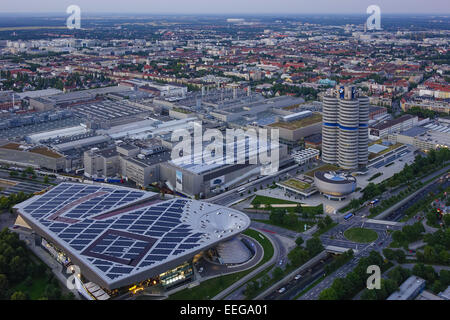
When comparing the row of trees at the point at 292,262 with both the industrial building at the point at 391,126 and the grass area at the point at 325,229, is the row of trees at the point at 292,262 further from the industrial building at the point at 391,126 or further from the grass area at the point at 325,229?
the industrial building at the point at 391,126

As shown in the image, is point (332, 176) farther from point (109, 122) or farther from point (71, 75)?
point (71, 75)

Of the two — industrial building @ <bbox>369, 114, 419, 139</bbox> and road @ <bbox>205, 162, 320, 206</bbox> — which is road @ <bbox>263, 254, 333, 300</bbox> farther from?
industrial building @ <bbox>369, 114, 419, 139</bbox>

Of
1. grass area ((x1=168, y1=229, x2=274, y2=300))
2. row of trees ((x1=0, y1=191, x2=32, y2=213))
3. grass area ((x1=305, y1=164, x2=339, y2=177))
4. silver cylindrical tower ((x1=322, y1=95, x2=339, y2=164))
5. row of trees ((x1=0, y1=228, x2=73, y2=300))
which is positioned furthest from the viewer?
silver cylindrical tower ((x1=322, y1=95, x2=339, y2=164))

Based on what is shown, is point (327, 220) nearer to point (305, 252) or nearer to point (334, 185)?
point (334, 185)


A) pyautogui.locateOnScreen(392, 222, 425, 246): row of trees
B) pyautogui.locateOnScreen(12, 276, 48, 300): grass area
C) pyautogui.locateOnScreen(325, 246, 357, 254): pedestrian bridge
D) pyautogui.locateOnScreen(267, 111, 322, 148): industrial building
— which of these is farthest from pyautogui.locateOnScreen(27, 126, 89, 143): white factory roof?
pyautogui.locateOnScreen(392, 222, 425, 246): row of trees

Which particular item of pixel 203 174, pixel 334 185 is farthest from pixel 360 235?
pixel 203 174

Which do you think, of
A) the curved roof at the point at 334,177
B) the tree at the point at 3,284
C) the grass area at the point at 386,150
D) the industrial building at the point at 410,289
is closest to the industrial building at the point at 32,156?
the tree at the point at 3,284
